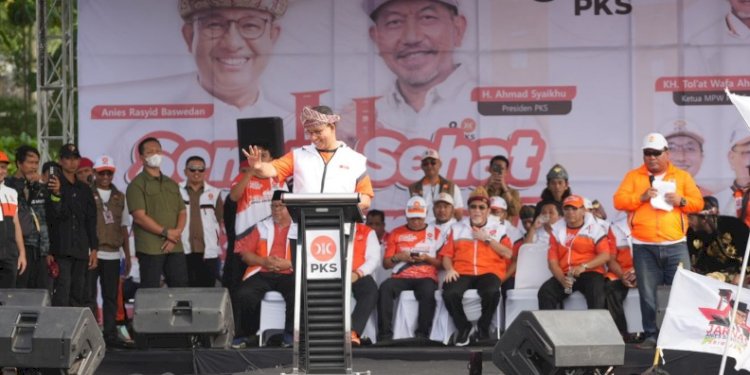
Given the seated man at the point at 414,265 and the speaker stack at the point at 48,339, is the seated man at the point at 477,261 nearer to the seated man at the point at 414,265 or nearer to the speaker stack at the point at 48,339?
the seated man at the point at 414,265

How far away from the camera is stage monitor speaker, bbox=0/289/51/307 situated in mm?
8258

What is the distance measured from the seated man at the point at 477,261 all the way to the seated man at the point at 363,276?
61 centimetres

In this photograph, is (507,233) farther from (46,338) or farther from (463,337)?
(46,338)

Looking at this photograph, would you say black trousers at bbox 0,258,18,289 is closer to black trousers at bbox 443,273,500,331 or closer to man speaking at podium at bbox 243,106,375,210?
man speaking at podium at bbox 243,106,375,210

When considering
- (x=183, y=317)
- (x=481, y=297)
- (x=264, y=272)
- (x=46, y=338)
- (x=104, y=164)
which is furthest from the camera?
(x=104, y=164)

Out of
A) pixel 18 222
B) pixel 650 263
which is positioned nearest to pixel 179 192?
pixel 18 222

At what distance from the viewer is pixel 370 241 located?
11.1 metres

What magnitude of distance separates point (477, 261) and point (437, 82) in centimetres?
217

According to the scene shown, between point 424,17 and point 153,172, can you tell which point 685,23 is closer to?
point 424,17

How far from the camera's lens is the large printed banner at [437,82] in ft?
40.1

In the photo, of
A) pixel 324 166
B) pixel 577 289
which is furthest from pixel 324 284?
pixel 577 289

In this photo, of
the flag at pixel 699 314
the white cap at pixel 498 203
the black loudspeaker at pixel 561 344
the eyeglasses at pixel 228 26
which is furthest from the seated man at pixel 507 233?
the black loudspeaker at pixel 561 344

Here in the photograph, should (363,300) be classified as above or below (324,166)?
below

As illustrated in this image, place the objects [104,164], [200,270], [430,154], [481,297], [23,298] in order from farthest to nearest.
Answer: [430,154] < [200,270] < [104,164] < [481,297] < [23,298]
